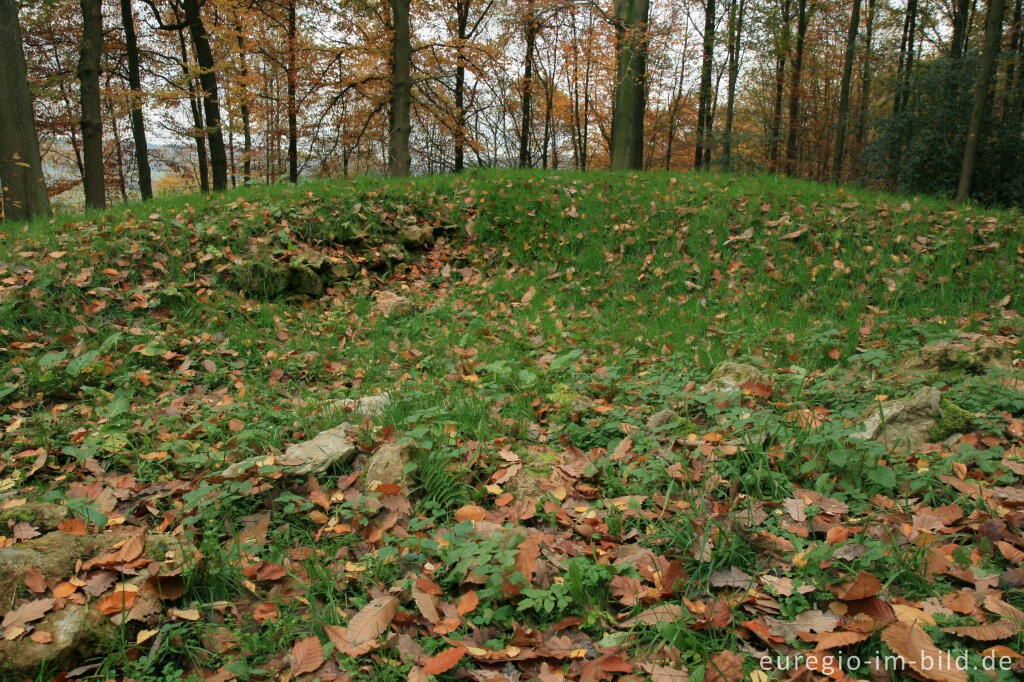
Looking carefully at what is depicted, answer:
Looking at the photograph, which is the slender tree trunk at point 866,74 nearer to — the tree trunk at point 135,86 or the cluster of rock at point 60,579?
the tree trunk at point 135,86

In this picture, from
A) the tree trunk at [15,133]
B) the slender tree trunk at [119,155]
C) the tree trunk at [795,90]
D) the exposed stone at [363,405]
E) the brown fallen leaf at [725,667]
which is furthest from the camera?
the slender tree trunk at [119,155]

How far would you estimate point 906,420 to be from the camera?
262 centimetres

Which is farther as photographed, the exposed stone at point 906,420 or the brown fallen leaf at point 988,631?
the exposed stone at point 906,420

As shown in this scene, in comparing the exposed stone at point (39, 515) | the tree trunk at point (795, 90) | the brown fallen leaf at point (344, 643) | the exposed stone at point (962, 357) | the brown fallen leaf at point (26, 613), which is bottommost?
the brown fallen leaf at point (344, 643)

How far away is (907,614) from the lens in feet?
5.06

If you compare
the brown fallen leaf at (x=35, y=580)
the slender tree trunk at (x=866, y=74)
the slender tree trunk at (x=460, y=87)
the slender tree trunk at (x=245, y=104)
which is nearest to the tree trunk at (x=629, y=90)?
the slender tree trunk at (x=460, y=87)

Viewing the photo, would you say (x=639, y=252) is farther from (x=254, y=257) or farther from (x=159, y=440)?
(x=159, y=440)

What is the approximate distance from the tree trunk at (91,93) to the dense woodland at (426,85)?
0.03 meters

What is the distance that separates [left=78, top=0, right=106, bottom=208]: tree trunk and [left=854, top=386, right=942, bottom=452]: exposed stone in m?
10.4

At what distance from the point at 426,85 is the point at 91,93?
6.57 metres

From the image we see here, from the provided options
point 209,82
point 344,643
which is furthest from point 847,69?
point 344,643

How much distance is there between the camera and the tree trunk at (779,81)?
569 inches

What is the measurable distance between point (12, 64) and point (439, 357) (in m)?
7.41

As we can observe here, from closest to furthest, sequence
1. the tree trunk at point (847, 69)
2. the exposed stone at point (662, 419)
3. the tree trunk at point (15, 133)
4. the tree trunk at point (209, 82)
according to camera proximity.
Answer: the exposed stone at point (662, 419), the tree trunk at point (15, 133), the tree trunk at point (209, 82), the tree trunk at point (847, 69)
